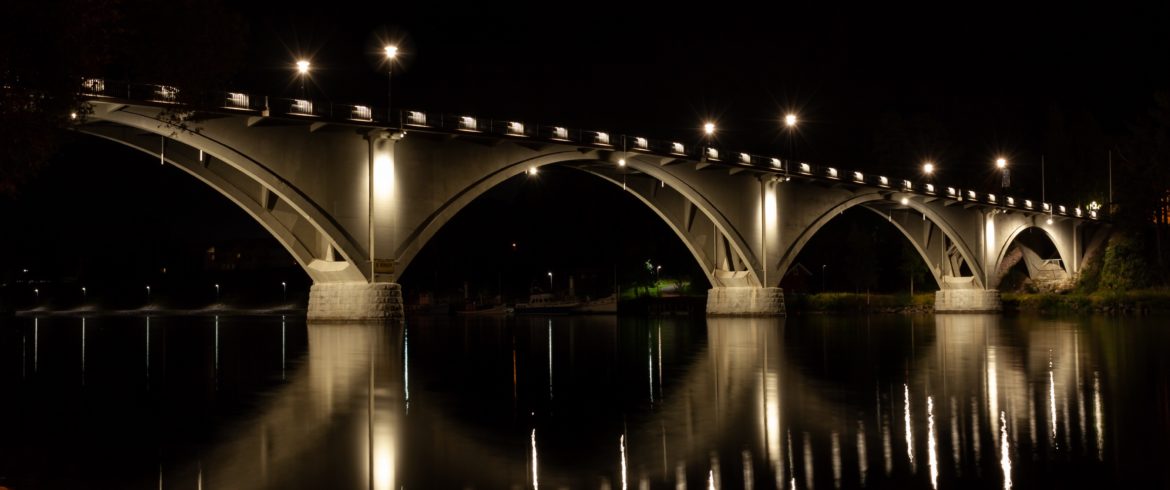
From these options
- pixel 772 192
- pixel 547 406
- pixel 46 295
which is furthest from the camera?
pixel 46 295

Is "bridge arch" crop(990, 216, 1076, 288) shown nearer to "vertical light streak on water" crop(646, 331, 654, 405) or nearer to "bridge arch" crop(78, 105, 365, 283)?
"bridge arch" crop(78, 105, 365, 283)

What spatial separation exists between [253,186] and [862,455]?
42.7 meters

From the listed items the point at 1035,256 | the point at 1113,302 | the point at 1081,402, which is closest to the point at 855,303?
the point at 1113,302

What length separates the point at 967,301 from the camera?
90.5 meters

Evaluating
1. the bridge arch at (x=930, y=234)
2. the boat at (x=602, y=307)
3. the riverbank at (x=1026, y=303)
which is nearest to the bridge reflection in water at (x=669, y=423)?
the boat at (x=602, y=307)

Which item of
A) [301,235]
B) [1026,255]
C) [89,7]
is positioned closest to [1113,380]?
[89,7]

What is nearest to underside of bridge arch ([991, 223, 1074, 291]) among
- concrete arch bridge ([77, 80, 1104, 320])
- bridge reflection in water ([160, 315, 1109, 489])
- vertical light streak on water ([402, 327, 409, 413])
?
concrete arch bridge ([77, 80, 1104, 320])

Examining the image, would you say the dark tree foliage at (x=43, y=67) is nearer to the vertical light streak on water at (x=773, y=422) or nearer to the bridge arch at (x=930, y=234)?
the vertical light streak on water at (x=773, y=422)

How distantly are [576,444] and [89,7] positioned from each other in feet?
36.0

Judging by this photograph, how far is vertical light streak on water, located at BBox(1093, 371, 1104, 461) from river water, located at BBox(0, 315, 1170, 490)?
4 cm

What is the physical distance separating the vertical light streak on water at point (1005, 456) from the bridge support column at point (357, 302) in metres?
38.3

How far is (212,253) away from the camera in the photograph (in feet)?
553

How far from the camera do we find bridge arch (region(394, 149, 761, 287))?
188 feet

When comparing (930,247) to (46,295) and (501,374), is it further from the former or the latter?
(46,295)
